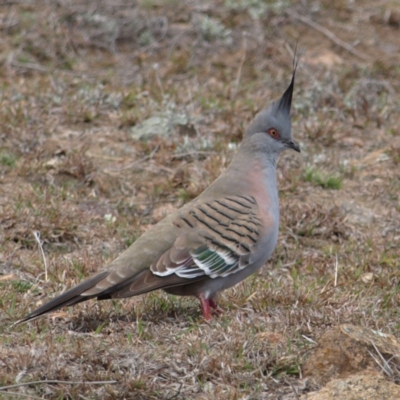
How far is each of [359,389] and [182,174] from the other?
3.90m

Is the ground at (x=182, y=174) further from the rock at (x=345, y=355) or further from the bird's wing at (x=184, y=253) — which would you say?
the bird's wing at (x=184, y=253)

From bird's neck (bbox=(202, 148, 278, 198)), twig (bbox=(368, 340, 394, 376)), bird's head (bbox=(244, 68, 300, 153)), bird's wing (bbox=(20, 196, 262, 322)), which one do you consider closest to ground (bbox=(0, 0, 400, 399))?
bird's wing (bbox=(20, 196, 262, 322))

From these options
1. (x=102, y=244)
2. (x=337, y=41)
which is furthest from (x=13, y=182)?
(x=337, y=41)

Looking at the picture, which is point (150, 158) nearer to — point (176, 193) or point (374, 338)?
point (176, 193)

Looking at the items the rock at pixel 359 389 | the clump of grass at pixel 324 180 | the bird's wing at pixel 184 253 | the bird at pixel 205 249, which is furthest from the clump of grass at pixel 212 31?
the rock at pixel 359 389

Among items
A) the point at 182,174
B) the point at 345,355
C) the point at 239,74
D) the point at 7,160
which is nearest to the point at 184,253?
the point at 345,355

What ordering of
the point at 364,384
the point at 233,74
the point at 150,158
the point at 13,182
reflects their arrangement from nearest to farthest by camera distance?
the point at 364,384 → the point at 13,182 → the point at 150,158 → the point at 233,74

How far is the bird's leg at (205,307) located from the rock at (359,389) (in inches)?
42.5

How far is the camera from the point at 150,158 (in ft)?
26.9

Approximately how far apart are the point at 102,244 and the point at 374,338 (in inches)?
113

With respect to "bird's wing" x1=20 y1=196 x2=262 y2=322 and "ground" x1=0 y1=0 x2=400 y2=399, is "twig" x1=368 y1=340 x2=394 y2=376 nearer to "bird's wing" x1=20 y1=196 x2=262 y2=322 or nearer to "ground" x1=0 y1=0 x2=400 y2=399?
"ground" x1=0 y1=0 x2=400 y2=399

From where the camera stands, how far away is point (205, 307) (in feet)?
17.5

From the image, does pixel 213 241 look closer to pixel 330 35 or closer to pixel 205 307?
pixel 205 307

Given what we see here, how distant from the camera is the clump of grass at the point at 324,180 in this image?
7.89 m
